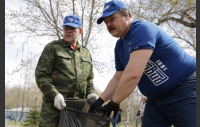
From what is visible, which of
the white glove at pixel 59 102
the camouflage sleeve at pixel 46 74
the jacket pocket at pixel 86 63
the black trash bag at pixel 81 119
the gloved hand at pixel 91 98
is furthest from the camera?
the jacket pocket at pixel 86 63

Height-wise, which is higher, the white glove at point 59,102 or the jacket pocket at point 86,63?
the jacket pocket at point 86,63

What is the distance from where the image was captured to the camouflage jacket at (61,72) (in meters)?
3.31

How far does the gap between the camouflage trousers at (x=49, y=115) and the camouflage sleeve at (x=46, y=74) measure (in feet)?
0.61

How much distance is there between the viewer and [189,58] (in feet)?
7.30

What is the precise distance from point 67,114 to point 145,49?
4.45ft

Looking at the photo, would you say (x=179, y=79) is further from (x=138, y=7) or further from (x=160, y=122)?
(x=138, y=7)

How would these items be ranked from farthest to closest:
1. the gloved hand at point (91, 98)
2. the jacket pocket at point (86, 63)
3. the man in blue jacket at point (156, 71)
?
the jacket pocket at point (86, 63), the gloved hand at point (91, 98), the man in blue jacket at point (156, 71)

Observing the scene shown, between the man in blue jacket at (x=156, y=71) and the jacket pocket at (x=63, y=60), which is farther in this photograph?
the jacket pocket at (x=63, y=60)

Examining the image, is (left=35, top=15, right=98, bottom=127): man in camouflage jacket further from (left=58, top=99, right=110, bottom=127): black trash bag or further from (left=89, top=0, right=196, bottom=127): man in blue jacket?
(left=89, top=0, right=196, bottom=127): man in blue jacket

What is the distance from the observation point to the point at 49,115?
3.32 m

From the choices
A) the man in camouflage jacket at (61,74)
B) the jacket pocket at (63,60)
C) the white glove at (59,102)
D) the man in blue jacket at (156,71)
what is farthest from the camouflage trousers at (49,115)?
the man in blue jacket at (156,71)

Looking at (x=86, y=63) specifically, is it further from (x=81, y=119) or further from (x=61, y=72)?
(x=81, y=119)

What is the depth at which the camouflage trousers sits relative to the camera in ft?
10.8

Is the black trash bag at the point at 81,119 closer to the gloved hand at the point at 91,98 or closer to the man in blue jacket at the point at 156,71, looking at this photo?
the man in blue jacket at the point at 156,71
